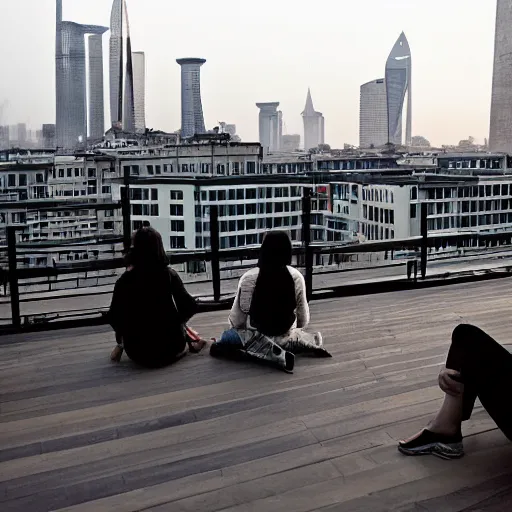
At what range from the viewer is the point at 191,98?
275 inches

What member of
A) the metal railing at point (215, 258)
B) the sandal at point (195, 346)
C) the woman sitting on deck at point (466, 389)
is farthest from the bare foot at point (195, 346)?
the woman sitting on deck at point (466, 389)

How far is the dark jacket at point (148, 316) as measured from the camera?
330cm

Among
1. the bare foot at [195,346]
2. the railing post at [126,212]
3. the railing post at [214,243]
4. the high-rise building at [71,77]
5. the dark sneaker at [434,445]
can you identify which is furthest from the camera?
the high-rise building at [71,77]

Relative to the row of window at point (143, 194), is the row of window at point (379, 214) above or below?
below

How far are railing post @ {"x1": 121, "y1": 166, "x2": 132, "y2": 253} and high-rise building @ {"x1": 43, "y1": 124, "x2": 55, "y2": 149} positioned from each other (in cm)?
70

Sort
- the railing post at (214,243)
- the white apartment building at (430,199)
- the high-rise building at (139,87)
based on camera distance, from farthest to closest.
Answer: the high-rise building at (139,87), the white apartment building at (430,199), the railing post at (214,243)

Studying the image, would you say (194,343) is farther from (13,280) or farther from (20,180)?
(20,180)

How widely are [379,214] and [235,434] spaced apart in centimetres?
453

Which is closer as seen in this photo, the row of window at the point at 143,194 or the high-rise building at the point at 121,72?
the row of window at the point at 143,194

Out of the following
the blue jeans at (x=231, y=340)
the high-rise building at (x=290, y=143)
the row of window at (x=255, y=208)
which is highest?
the high-rise building at (x=290, y=143)

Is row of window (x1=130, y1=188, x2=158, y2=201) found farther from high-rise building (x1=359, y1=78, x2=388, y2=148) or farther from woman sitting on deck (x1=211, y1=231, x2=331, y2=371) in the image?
woman sitting on deck (x1=211, y1=231, x2=331, y2=371)

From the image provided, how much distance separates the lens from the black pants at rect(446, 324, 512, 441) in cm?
200

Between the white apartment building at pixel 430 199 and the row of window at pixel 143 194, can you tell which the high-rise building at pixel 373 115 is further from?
the row of window at pixel 143 194

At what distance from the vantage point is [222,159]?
6.70m
